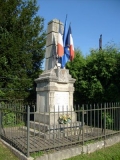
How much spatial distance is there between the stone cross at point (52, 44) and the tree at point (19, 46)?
2.75 metres

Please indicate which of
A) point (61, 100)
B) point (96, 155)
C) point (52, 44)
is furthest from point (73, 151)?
point (52, 44)

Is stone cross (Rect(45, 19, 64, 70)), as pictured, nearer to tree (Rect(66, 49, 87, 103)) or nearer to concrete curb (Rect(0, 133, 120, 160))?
tree (Rect(66, 49, 87, 103))

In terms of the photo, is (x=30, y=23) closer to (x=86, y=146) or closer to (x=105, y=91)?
(x=105, y=91)

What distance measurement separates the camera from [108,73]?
9.16 metres

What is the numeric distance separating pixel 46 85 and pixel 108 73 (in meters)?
3.58

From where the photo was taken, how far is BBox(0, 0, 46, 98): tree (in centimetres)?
973

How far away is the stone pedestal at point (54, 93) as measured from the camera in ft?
22.8

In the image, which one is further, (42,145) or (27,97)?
(27,97)

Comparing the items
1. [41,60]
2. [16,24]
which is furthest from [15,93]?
[16,24]

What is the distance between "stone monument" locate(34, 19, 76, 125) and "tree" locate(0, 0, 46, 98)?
274 centimetres

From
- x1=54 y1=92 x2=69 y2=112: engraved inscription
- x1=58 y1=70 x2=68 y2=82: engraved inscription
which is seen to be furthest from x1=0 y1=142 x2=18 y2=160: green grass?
x1=58 y1=70 x2=68 y2=82: engraved inscription

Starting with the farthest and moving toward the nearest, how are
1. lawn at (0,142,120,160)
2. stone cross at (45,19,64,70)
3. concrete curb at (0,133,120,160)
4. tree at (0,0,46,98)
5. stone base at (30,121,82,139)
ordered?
tree at (0,0,46,98)
stone cross at (45,19,64,70)
stone base at (30,121,82,139)
lawn at (0,142,120,160)
concrete curb at (0,133,120,160)

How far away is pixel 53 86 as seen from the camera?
702 cm

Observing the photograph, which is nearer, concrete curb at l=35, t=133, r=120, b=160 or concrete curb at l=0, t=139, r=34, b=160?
concrete curb at l=0, t=139, r=34, b=160
